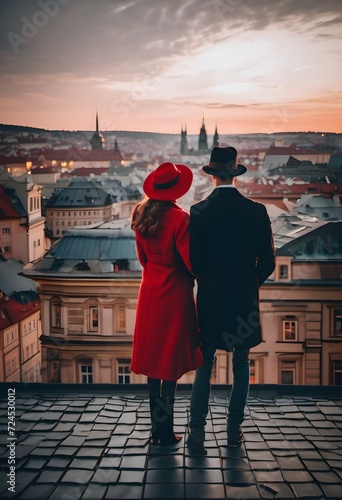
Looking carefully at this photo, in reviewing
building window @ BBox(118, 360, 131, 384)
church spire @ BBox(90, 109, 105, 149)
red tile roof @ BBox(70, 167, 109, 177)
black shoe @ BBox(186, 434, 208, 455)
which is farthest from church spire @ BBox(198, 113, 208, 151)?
building window @ BBox(118, 360, 131, 384)

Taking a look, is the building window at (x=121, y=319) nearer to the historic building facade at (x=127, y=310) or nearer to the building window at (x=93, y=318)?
the historic building facade at (x=127, y=310)

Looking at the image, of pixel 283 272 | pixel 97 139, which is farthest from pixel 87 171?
pixel 283 272

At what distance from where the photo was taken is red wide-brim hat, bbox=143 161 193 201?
6.68 feet

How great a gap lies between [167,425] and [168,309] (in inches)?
17.8

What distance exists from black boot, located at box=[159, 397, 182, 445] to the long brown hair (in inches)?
25.4

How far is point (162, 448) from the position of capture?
211cm

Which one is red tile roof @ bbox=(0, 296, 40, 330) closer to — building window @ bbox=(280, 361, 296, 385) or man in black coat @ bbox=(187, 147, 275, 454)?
building window @ bbox=(280, 361, 296, 385)

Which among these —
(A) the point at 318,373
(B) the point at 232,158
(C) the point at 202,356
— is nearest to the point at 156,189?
(B) the point at 232,158

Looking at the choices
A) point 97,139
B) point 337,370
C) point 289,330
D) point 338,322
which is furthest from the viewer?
point 289,330

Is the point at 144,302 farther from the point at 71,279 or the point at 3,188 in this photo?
the point at 71,279

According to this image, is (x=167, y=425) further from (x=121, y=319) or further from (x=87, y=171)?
(x=121, y=319)

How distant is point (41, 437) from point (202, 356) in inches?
29.1

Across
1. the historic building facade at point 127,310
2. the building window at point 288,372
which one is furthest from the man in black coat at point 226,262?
the building window at point 288,372

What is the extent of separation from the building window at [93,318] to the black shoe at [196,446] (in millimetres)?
3632
